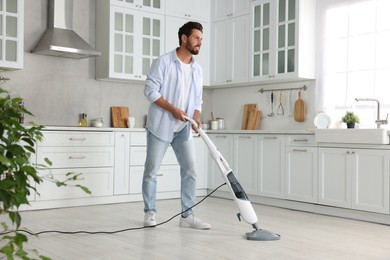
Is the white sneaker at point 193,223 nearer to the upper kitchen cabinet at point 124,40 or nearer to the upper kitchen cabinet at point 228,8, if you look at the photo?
the upper kitchen cabinet at point 124,40

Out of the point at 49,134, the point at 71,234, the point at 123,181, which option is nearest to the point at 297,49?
the point at 123,181

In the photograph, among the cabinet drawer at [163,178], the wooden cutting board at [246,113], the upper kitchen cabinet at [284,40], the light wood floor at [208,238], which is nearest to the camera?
the light wood floor at [208,238]

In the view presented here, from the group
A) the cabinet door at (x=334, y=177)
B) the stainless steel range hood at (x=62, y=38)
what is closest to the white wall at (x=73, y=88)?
the stainless steel range hood at (x=62, y=38)

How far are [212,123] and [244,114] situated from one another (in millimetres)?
422

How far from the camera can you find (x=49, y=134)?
15.5ft

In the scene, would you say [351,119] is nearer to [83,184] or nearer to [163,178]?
[163,178]

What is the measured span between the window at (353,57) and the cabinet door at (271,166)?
0.60 meters

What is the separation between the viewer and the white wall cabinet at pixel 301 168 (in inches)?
184

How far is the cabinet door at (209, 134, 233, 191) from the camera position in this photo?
220 inches

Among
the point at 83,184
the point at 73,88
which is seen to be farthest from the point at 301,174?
the point at 73,88

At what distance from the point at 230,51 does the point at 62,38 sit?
6.14 ft

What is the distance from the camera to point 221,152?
18.8 ft

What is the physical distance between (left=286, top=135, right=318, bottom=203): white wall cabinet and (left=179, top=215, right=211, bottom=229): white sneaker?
137 cm

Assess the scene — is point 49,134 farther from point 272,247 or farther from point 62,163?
point 272,247
